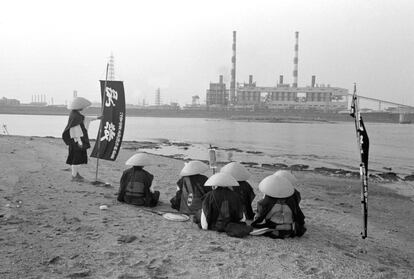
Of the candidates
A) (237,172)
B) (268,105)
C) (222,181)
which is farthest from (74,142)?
(268,105)

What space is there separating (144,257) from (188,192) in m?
1.97

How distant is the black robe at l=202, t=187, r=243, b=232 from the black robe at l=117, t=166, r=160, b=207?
5.31ft

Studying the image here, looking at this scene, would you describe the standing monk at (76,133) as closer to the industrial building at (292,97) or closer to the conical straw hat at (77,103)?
the conical straw hat at (77,103)

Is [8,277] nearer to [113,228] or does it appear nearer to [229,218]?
[113,228]

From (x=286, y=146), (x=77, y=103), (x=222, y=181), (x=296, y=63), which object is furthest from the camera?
(x=296, y=63)

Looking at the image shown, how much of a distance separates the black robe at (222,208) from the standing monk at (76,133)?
399 centimetres

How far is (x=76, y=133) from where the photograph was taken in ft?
Result: 26.4

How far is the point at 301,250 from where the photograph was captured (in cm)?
461

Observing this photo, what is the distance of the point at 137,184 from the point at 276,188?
2376mm

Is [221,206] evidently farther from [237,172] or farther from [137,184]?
[137,184]

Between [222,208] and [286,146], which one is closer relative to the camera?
[222,208]

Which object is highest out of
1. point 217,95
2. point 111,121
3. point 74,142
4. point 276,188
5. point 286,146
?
point 217,95

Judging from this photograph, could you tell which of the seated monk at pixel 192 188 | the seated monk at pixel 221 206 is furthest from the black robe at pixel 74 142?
the seated monk at pixel 221 206

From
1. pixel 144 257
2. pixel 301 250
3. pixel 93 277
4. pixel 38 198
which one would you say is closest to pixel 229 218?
pixel 301 250
